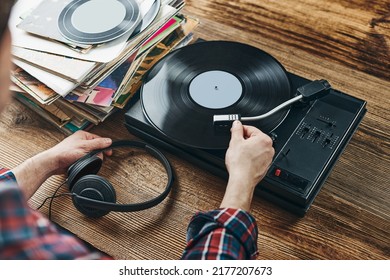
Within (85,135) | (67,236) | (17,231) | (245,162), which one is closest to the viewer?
(17,231)

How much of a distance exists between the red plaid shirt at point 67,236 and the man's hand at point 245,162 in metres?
0.05

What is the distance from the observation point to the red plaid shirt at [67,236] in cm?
62

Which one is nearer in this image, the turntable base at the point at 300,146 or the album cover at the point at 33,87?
the turntable base at the point at 300,146

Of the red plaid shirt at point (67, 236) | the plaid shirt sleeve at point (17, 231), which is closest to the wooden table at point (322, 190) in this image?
the red plaid shirt at point (67, 236)

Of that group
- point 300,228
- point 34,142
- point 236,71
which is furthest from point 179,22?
point 300,228

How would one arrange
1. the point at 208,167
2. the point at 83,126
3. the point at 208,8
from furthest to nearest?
the point at 208,8 < the point at 83,126 < the point at 208,167

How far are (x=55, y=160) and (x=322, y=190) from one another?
59 cm

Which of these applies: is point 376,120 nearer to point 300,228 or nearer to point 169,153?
point 300,228

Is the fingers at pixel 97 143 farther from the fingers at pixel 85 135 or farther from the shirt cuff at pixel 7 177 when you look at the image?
the shirt cuff at pixel 7 177

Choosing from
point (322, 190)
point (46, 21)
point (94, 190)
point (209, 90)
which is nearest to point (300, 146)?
point (322, 190)

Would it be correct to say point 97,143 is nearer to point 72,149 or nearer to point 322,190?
point 72,149

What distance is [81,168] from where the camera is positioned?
42.9 inches

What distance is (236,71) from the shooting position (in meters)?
1.19
